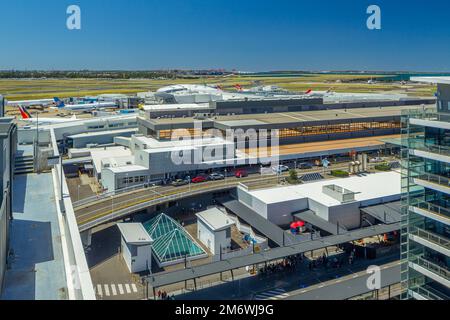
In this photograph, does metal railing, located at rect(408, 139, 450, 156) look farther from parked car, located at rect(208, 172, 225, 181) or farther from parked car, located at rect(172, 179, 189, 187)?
parked car, located at rect(208, 172, 225, 181)

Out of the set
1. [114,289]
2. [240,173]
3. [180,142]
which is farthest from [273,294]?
[180,142]

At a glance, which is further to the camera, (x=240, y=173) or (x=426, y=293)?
(x=240, y=173)

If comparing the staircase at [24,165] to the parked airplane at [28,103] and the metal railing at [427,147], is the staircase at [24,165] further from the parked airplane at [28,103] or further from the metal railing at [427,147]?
the parked airplane at [28,103]

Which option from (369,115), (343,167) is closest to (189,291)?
(343,167)

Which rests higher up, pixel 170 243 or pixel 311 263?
pixel 170 243

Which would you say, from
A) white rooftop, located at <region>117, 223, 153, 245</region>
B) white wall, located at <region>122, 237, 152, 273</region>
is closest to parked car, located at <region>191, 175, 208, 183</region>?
white rooftop, located at <region>117, 223, 153, 245</region>

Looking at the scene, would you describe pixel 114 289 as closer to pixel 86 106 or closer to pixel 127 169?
pixel 127 169
